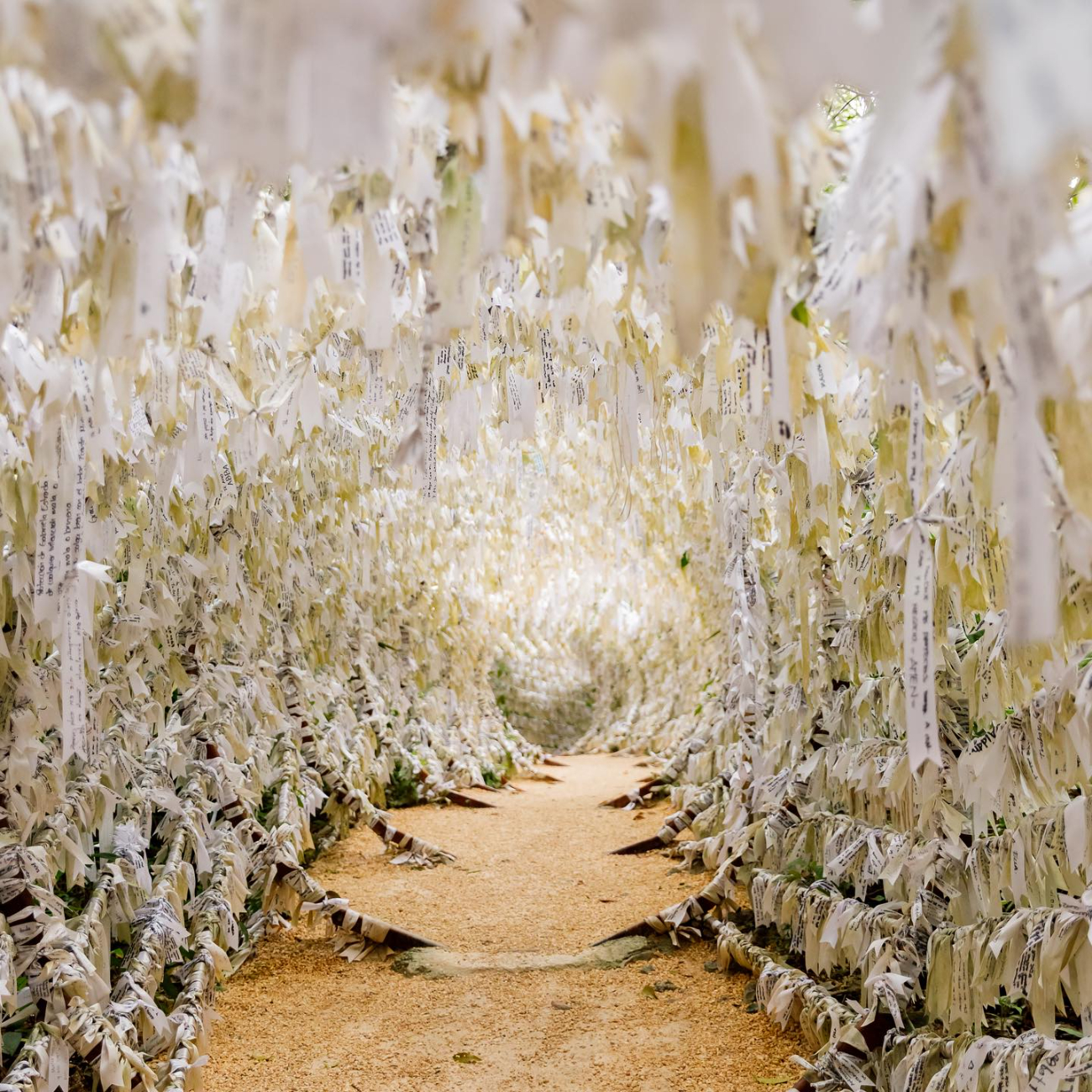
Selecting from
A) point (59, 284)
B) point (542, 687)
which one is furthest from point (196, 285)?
point (542, 687)

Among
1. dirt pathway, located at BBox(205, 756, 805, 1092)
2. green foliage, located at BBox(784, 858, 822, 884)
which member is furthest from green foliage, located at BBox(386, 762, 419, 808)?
green foliage, located at BBox(784, 858, 822, 884)

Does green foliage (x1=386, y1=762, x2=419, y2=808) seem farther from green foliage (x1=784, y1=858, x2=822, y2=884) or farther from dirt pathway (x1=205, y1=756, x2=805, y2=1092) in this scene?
green foliage (x1=784, y1=858, x2=822, y2=884)

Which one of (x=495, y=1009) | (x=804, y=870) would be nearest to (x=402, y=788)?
(x=495, y=1009)

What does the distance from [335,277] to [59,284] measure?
38 centimetres

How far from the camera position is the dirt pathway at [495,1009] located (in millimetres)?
2498

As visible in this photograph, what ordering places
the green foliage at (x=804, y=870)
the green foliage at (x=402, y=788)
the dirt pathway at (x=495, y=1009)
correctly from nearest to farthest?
the dirt pathway at (x=495, y=1009), the green foliage at (x=804, y=870), the green foliage at (x=402, y=788)

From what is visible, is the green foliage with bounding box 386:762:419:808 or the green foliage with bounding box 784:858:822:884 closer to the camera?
the green foliage with bounding box 784:858:822:884

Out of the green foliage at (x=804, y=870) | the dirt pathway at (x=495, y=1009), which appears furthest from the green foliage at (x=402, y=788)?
the green foliage at (x=804, y=870)

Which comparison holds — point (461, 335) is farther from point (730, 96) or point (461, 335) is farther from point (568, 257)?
point (730, 96)

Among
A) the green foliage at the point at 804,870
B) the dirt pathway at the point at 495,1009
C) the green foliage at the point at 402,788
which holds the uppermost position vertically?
the green foliage at the point at 804,870

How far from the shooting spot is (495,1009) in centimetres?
292

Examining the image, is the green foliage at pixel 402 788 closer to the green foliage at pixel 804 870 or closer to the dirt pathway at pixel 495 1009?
the dirt pathway at pixel 495 1009

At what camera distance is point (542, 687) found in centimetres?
964

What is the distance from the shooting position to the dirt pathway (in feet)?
8.20
